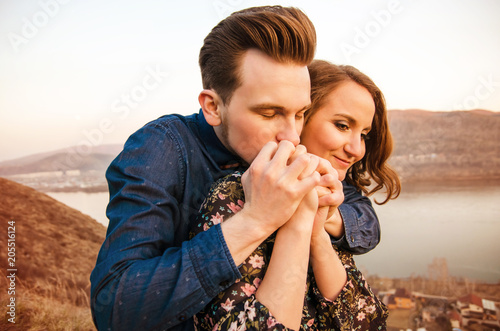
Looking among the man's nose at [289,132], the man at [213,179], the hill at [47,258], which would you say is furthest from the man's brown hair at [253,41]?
the hill at [47,258]

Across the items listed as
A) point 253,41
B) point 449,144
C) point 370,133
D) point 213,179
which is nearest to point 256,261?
point 213,179

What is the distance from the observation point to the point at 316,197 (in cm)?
123

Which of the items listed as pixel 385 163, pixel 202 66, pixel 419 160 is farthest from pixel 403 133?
pixel 202 66

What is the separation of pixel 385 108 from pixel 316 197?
1.34m

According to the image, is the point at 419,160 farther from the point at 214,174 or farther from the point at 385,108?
the point at 214,174

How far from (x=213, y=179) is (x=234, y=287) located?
61 centimetres

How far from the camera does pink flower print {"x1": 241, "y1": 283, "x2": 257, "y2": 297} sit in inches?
43.1

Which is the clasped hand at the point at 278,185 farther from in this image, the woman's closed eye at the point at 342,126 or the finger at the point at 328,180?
the woman's closed eye at the point at 342,126

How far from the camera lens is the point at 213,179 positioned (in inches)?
63.3

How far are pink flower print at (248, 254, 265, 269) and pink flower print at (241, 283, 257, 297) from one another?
0.07 m

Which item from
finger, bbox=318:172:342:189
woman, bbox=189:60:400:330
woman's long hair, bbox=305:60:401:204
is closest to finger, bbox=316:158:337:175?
finger, bbox=318:172:342:189

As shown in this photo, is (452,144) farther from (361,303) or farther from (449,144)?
(361,303)

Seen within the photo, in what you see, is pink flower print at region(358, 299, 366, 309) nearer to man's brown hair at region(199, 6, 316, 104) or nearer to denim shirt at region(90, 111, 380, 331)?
denim shirt at region(90, 111, 380, 331)

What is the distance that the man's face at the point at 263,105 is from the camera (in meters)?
1.52
